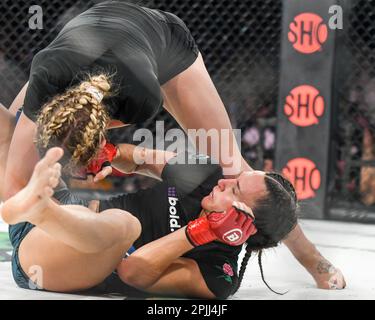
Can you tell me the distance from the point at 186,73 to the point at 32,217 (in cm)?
83

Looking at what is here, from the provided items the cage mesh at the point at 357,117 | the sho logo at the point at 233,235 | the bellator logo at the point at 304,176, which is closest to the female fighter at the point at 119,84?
the sho logo at the point at 233,235

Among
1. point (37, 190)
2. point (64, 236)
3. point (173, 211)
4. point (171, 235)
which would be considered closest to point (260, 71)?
point (173, 211)

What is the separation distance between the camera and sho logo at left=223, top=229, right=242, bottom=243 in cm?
149

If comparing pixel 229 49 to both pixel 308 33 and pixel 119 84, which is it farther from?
pixel 119 84

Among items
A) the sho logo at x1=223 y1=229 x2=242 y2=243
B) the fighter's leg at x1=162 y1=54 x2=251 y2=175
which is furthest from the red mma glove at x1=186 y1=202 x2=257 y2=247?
the fighter's leg at x1=162 y1=54 x2=251 y2=175

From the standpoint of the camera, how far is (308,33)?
10.3 feet

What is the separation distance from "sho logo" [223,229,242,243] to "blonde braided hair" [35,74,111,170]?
362 millimetres

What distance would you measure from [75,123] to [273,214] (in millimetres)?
530

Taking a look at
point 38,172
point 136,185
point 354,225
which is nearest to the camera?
point 38,172

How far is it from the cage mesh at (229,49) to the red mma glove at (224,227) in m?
1.81

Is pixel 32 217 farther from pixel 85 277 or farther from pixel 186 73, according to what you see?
pixel 186 73

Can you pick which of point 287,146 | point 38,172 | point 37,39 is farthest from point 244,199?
point 37,39
